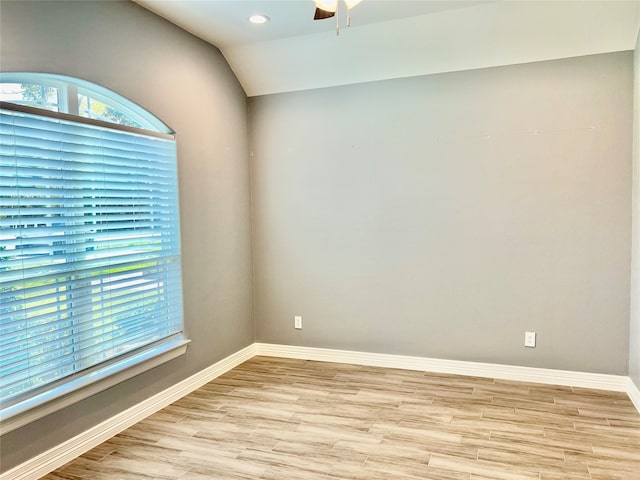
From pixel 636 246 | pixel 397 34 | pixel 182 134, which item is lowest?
pixel 636 246

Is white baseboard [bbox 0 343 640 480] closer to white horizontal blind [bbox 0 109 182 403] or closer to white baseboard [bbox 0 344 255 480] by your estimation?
white baseboard [bbox 0 344 255 480]

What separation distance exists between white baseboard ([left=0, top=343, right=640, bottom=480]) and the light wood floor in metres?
0.06

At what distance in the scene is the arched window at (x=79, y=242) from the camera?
2293mm

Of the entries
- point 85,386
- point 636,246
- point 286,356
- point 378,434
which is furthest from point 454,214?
point 85,386

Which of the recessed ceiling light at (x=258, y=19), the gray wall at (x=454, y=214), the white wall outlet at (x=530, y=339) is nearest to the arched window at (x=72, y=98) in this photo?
the recessed ceiling light at (x=258, y=19)

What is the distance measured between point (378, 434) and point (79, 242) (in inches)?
81.4

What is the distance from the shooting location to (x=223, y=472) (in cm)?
245

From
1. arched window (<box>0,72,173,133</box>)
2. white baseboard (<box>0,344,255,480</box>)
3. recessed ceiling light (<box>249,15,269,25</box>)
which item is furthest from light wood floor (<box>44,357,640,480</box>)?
recessed ceiling light (<box>249,15,269,25</box>)

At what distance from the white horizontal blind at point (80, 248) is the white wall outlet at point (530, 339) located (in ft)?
8.66

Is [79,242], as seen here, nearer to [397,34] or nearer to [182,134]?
[182,134]

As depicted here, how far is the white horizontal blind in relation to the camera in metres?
2.29

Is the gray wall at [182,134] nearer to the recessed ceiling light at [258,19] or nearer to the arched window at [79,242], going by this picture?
the arched window at [79,242]

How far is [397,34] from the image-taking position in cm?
346

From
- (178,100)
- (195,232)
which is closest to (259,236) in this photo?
(195,232)
